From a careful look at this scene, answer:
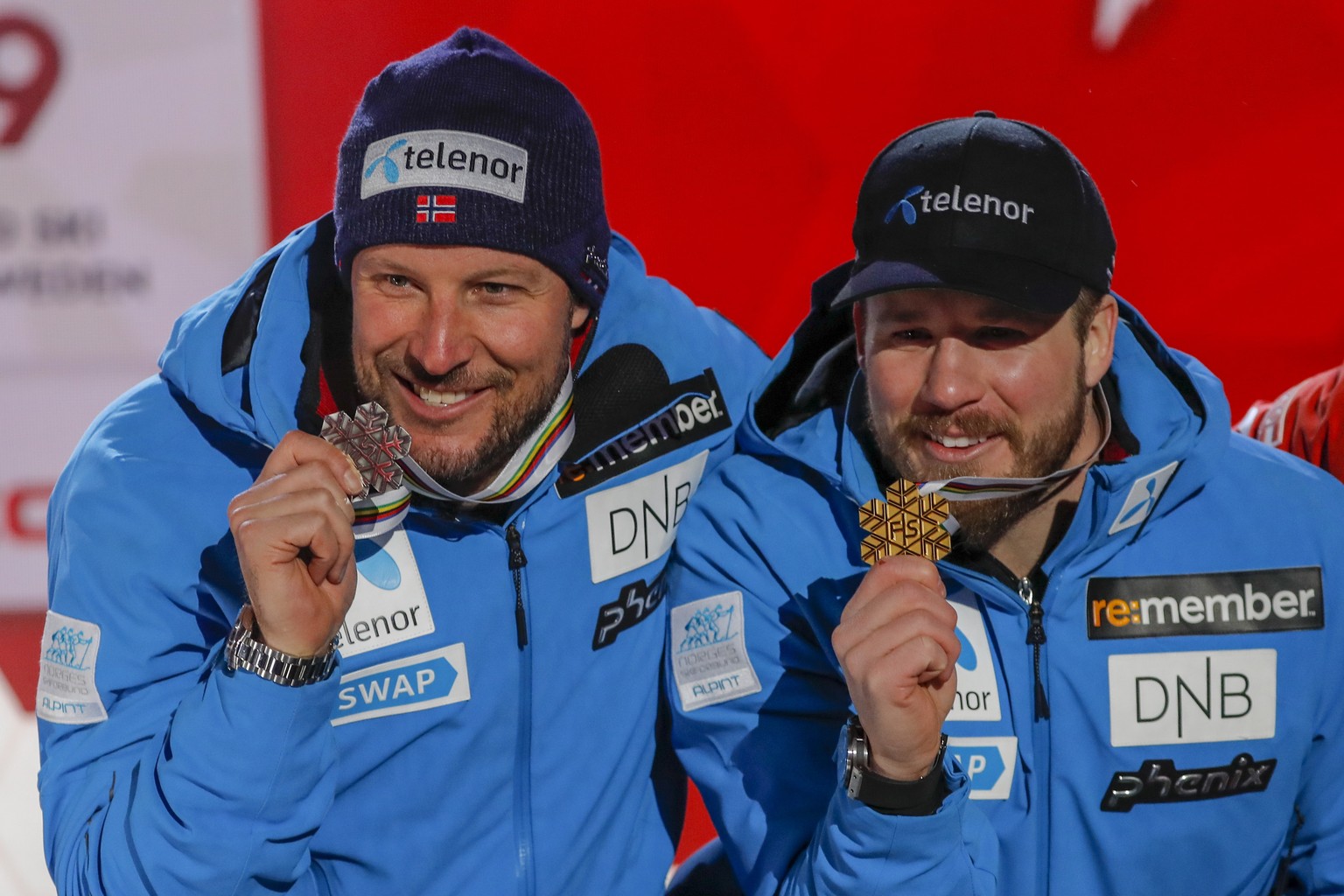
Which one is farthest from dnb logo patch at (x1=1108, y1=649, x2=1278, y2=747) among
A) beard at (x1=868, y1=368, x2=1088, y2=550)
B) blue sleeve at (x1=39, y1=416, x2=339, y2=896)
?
blue sleeve at (x1=39, y1=416, x2=339, y2=896)

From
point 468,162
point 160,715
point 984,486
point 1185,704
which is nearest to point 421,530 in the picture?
point 160,715

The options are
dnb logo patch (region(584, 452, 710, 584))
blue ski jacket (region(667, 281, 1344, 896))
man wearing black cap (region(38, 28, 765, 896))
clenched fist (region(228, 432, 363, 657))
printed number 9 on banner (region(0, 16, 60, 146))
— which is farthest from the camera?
printed number 9 on banner (region(0, 16, 60, 146))

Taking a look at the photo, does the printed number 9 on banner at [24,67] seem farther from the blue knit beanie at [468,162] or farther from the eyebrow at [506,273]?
the eyebrow at [506,273]

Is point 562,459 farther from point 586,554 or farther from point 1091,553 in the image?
point 1091,553

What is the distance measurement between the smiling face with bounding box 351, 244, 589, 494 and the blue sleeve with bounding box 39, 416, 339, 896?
0.88 feet

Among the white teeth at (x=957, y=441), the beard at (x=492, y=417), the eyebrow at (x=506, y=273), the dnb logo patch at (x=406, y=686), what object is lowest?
the dnb logo patch at (x=406, y=686)

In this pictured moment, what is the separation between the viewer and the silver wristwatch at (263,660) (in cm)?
156

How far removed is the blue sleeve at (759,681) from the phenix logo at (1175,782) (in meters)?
0.22

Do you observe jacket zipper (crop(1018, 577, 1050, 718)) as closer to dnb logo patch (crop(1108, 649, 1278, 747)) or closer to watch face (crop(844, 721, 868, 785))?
dnb logo patch (crop(1108, 649, 1278, 747))

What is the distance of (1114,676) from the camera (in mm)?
1830

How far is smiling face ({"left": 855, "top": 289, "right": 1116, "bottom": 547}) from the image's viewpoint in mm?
1804

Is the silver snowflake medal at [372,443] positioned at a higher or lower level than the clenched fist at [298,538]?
higher

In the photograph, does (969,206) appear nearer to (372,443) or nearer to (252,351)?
(372,443)

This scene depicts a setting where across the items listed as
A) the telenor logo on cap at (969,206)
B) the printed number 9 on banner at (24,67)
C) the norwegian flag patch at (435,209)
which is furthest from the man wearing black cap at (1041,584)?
the printed number 9 on banner at (24,67)
